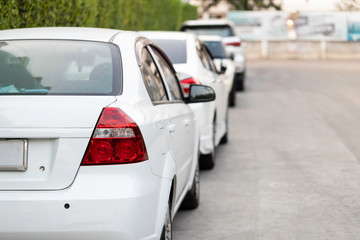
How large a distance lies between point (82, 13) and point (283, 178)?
5.54 meters

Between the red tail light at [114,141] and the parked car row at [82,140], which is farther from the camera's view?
the red tail light at [114,141]

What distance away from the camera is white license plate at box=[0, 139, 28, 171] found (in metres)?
4.44

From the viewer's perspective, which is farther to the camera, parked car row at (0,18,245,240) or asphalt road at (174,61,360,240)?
asphalt road at (174,61,360,240)

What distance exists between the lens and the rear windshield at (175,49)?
10.2 meters

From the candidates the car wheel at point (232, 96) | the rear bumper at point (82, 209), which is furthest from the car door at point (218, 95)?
the car wheel at point (232, 96)

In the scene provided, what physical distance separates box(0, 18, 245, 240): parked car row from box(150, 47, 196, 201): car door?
168 millimetres

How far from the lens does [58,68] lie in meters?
5.07

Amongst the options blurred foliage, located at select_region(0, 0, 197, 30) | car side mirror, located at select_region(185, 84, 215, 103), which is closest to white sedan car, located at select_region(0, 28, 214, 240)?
car side mirror, located at select_region(185, 84, 215, 103)

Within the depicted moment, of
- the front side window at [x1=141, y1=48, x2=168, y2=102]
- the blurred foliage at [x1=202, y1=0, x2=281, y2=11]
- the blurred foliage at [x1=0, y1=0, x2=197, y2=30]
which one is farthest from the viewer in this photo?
the blurred foliage at [x1=202, y1=0, x2=281, y2=11]

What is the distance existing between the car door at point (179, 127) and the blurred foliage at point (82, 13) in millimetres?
1121

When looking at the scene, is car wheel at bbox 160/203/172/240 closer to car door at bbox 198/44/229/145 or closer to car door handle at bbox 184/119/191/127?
car door handle at bbox 184/119/191/127

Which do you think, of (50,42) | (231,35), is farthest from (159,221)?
(231,35)

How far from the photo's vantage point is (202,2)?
75500 mm

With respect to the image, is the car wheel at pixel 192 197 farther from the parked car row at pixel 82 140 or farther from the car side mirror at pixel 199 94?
the parked car row at pixel 82 140
